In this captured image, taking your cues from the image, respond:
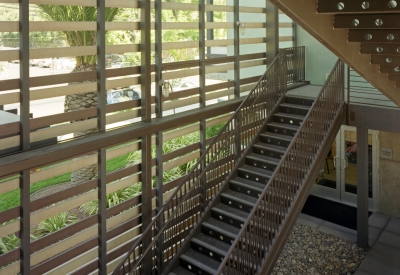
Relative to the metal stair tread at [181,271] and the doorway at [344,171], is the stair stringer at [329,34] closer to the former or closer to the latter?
the metal stair tread at [181,271]

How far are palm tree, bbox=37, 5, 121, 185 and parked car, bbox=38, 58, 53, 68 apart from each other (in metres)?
0.34

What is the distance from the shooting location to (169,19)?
681cm

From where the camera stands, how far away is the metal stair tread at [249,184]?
6867 millimetres

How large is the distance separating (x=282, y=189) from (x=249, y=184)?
1014 millimetres

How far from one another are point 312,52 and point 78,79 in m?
6.05

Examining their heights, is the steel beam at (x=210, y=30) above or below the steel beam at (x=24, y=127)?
above

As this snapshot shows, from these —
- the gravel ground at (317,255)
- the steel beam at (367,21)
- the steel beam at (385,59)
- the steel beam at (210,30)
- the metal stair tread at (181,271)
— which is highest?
the steel beam at (210,30)

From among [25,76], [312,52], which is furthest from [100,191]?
[312,52]

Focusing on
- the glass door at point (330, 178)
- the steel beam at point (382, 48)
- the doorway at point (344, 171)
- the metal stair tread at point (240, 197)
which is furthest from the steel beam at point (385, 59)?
the glass door at point (330, 178)

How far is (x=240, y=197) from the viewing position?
688cm

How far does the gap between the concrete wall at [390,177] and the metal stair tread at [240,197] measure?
4.34 metres

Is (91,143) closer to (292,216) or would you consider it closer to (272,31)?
(292,216)

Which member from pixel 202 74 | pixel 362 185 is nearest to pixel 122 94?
pixel 202 74

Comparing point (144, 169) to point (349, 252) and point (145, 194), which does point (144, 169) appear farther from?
point (349, 252)
